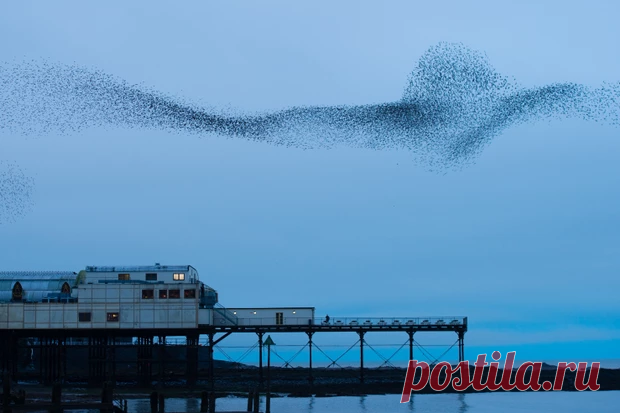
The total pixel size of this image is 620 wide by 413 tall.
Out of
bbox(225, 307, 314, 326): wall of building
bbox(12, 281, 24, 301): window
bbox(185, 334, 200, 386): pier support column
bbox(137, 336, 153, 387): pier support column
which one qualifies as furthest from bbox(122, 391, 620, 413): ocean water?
bbox(12, 281, 24, 301): window

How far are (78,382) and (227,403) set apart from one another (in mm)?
22216

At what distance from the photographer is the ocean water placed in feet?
244

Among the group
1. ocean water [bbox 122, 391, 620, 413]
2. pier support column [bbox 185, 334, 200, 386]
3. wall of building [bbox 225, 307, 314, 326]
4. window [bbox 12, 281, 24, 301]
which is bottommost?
ocean water [bbox 122, 391, 620, 413]

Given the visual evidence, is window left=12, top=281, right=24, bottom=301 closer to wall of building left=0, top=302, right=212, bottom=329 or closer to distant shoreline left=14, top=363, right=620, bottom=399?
wall of building left=0, top=302, right=212, bottom=329

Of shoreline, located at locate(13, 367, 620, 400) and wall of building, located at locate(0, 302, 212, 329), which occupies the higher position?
wall of building, located at locate(0, 302, 212, 329)

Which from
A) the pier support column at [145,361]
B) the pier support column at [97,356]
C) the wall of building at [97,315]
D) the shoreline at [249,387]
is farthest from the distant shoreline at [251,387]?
the wall of building at [97,315]

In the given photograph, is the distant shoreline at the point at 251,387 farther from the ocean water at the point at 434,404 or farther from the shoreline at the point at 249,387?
the ocean water at the point at 434,404

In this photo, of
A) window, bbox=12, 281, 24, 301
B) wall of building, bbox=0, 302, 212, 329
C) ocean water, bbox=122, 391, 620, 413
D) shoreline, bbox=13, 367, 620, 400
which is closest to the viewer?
ocean water, bbox=122, 391, 620, 413

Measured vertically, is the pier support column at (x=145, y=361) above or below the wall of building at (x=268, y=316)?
below

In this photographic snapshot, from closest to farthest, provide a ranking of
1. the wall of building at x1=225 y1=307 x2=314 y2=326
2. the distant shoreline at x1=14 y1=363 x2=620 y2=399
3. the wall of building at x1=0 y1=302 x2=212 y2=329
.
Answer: the distant shoreline at x1=14 y1=363 x2=620 y2=399
the wall of building at x1=0 y1=302 x2=212 y2=329
the wall of building at x1=225 y1=307 x2=314 y2=326

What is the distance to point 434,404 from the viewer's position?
8625 cm

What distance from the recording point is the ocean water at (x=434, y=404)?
74.3 metres

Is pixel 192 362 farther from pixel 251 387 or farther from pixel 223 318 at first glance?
pixel 251 387

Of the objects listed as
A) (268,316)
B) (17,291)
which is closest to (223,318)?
(268,316)
